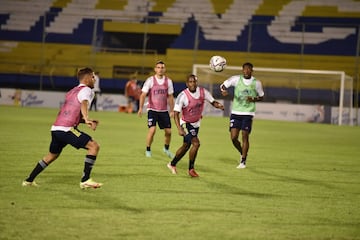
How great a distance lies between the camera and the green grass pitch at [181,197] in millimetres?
7262

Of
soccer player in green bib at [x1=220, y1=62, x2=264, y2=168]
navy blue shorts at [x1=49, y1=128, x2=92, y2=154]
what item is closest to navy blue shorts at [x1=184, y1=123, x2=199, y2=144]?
soccer player in green bib at [x1=220, y1=62, x2=264, y2=168]

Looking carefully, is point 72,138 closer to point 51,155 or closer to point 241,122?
point 51,155

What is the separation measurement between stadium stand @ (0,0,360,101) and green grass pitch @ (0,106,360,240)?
2334 centimetres

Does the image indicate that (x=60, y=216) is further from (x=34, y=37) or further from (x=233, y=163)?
(x=34, y=37)

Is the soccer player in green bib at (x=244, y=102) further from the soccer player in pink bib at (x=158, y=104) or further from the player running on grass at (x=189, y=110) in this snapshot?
the soccer player in pink bib at (x=158, y=104)

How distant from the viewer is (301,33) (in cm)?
4094

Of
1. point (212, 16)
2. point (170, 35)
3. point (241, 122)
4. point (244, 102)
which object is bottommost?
point (241, 122)

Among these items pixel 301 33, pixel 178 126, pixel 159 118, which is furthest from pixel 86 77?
pixel 301 33

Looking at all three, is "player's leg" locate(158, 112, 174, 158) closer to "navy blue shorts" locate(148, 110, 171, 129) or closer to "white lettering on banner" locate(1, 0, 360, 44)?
"navy blue shorts" locate(148, 110, 171, 129)

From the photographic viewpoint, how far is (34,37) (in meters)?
44.6

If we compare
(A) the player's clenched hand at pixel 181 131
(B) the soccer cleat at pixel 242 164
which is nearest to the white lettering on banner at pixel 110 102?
(B) the soccer cleat at pixel 242 164

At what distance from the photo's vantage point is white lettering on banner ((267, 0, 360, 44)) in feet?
135

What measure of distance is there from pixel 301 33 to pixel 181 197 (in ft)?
108

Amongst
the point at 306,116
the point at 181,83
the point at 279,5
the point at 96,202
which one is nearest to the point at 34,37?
the point at 181,83
